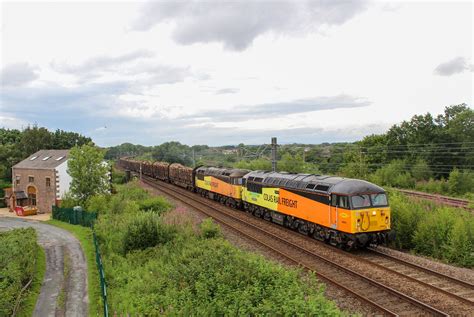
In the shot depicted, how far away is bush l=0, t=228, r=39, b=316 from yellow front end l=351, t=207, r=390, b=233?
50.5 ft

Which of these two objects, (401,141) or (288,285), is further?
(401,141)

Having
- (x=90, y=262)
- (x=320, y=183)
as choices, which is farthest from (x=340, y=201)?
(x=90, y=262)

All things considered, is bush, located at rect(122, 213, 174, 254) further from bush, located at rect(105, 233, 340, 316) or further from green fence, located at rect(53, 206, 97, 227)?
green fence, located at rect(53, 206, 97, 227)

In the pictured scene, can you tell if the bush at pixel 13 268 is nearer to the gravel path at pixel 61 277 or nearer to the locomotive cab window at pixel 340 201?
the gravel path at pixel 61 277

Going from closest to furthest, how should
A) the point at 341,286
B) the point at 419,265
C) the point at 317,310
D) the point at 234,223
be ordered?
the point at 317,310
the point at 341,286
the point at 419,265
the point at 234,223

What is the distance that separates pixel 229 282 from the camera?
43.8 ft

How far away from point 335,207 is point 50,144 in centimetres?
6454

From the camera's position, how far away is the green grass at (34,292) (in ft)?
50.4

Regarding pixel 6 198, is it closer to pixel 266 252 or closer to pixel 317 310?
pixel 266 252

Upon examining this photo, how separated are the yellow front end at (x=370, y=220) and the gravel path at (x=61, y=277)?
1311 centimetres

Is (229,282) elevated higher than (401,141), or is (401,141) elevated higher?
(401,141)

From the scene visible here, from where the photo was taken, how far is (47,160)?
4819 centimetres

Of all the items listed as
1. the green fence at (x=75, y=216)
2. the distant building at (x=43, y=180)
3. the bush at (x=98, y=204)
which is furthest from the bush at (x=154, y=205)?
the distant building at (x=43, y=180)

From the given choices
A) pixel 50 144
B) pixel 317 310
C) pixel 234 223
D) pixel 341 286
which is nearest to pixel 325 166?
pixel 234 223
